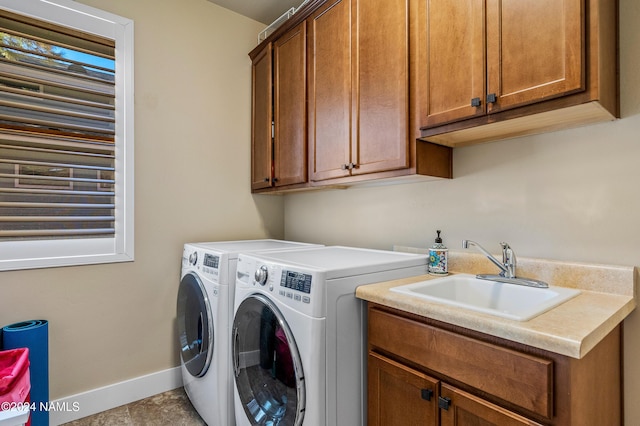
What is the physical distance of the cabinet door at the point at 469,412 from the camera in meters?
0.92

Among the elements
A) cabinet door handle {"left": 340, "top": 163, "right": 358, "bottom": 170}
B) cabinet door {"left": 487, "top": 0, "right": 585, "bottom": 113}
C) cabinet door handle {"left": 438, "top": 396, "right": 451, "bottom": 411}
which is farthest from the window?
cabinet door {"left": 487, "top": 0, "right": 585, "bottom": 113}

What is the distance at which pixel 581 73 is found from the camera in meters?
1.04

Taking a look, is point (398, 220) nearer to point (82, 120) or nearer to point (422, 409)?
point (422, 409)


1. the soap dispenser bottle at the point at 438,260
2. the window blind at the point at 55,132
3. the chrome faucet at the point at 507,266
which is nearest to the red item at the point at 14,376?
the window blind at the point at 55,132

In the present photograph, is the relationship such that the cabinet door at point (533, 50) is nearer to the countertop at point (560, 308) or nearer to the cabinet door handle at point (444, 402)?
the countertop at point (560, 308)

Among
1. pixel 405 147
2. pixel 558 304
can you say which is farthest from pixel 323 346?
pixel 405 147

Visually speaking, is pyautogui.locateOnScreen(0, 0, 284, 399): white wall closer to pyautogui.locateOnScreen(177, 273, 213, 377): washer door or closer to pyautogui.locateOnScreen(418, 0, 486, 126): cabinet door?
pyautogui.locateOnScreen(177, 273, 213, 377): washer door

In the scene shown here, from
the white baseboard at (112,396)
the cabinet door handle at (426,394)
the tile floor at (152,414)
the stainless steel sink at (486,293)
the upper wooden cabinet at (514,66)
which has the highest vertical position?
the upper wooden cabinet at (514,66)

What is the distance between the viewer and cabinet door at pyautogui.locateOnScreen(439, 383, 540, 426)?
3.01 feet

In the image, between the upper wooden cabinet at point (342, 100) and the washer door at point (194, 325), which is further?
the washer door at point (194, 325)

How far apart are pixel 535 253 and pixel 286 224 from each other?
6.40ft

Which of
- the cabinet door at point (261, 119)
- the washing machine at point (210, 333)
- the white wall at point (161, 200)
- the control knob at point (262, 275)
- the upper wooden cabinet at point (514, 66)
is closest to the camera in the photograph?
the upper wooden cabinet at point (514, 66)

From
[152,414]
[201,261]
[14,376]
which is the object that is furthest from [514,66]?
[152,414]

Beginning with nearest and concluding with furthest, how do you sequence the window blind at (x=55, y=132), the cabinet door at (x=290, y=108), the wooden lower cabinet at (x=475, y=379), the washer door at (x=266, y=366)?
the wooden lower cabinet at (x=475, y=379) → the washer door at (x=266, y=366) → the window blind at (x=55, y=132) → the cabinet door at (x=290, y=108)
